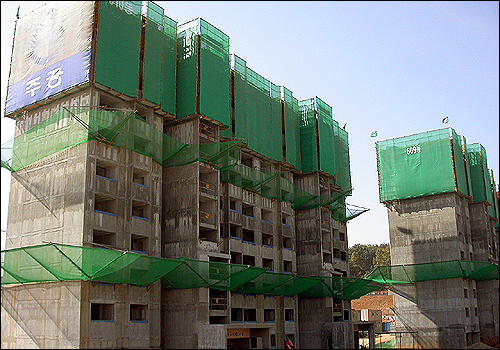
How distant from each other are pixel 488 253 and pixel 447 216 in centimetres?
1476

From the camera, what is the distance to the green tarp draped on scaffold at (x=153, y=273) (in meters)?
37.2

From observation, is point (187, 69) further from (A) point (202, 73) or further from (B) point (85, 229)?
(B) point (85, 229)

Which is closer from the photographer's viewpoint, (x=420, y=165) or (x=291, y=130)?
(x=291, y=130)

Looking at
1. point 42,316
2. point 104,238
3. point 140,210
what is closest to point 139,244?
point 140,210

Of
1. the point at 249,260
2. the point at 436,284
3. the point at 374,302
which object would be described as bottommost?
the point at 374,302

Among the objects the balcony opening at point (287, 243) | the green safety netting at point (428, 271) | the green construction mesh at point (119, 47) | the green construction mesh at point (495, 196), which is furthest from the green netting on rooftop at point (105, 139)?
the green construction mesh at point (495, 196)

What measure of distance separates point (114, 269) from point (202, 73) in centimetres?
2145

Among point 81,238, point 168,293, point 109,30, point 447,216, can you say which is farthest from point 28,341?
point 447,216

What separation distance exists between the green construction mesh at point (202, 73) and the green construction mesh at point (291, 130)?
14345 millimetres

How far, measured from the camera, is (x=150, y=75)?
158ft

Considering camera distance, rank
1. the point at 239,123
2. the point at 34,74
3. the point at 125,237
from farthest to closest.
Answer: the point at 239,123 → the point at 34,74 → the point at 125,237

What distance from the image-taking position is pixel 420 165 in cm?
7869

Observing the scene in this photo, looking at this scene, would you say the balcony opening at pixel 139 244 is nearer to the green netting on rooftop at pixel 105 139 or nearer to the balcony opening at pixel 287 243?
the green netting on rooftop at pixel 105 139

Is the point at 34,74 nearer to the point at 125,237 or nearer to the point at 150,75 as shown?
the point at 150,75
